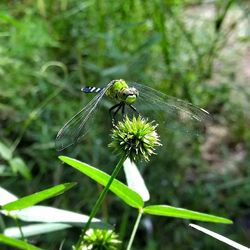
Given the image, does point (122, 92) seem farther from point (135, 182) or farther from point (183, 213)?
point (183, 213)

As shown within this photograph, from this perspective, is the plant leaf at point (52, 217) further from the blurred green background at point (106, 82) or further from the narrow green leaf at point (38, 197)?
the blurred green background at point (106, 82)

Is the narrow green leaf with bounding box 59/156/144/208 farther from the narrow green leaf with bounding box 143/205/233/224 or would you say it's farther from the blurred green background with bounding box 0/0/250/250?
the blurred green background with bounding box 0/0/250/250

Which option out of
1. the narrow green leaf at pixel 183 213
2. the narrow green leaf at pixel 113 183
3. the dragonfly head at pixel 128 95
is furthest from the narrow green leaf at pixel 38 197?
the dragonfly head at pixel 128 95

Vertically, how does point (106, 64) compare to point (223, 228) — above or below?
above

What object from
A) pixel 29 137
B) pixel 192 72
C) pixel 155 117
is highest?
pixel 192 72

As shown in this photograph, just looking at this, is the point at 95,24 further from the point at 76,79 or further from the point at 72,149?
the point at 72,149

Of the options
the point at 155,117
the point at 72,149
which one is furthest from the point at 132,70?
the point at 155,117

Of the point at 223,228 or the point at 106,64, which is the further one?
the point at 106,64

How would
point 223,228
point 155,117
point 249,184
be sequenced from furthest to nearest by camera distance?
point 249,184, point 223,228, point 155,117
